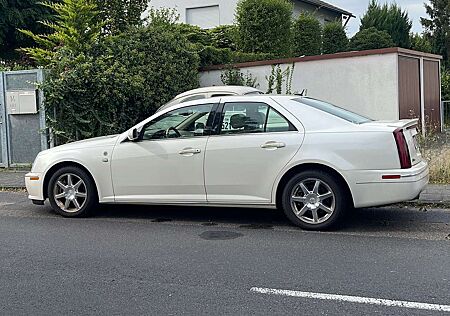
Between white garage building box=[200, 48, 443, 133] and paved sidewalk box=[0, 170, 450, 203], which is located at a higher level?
white garage building box=[200, 48, 443, 133]

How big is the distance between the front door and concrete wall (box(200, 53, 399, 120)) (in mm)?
7357

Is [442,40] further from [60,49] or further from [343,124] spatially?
[343,124]

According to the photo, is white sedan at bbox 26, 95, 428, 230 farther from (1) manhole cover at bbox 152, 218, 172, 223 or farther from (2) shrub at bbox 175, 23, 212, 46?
(2) shrub at bbox 175, 23, 212, 46

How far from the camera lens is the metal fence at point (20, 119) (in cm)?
1331

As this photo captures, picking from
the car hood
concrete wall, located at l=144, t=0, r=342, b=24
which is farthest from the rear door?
concrete wall, located at l=144, t=0, r=342, b=24

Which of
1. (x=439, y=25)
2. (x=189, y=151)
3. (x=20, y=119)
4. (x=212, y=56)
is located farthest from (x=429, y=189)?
(x=439, y=25)

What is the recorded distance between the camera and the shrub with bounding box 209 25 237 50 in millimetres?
19547

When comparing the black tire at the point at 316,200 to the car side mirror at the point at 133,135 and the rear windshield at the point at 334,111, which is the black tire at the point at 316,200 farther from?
the car side mirror at the point at 133,135

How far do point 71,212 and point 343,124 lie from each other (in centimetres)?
381

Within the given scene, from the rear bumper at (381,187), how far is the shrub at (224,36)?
1313 centimetres

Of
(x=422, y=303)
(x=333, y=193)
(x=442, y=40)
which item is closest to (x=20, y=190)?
(x=333, y=193)

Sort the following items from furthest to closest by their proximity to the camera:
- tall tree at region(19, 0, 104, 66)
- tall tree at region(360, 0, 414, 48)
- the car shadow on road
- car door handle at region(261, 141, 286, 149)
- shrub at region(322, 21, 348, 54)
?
tall tree at region(360, 0, 414, 48)
shrub at region(322, 21, 348, 54)
tall tree at region(19, 0, 104, 66)
the car shadow on road
car door handle at region(261, 141, 286, 149)

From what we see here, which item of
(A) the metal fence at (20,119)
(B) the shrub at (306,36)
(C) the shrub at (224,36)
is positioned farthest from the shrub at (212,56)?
(B) the shrub at (306,36)

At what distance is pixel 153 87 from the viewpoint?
1399cm
